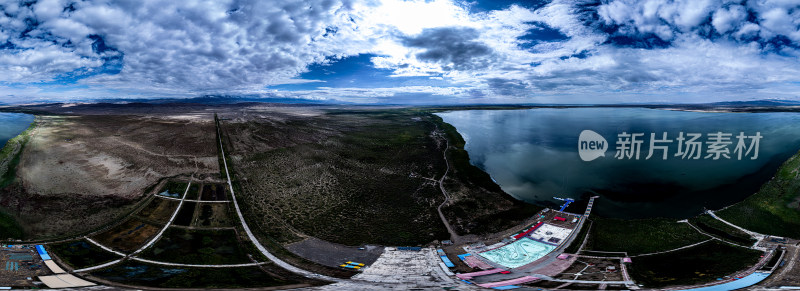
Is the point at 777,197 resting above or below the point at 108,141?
below

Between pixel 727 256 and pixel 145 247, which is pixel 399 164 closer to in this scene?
pixel 145 247

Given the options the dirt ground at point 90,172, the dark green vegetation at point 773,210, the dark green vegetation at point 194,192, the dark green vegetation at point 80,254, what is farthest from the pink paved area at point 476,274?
the dirt ground at point 90,172

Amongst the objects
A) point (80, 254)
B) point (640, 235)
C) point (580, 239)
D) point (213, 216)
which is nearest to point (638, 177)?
point (640, 235)

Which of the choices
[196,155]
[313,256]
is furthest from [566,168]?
[196,155]

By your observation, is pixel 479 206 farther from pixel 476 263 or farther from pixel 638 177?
pixel 638 177

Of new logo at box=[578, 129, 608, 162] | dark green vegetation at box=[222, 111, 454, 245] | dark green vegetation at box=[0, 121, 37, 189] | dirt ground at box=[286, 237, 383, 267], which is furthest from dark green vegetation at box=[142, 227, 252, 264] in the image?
new logo at box=[578, 129, 608, 162]

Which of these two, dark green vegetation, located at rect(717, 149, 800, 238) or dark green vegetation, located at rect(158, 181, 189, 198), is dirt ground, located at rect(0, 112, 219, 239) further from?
dark green vegetation, located at rect(717, 149, 800, 238)

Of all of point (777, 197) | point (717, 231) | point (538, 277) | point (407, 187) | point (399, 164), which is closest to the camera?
point (538, 277)
